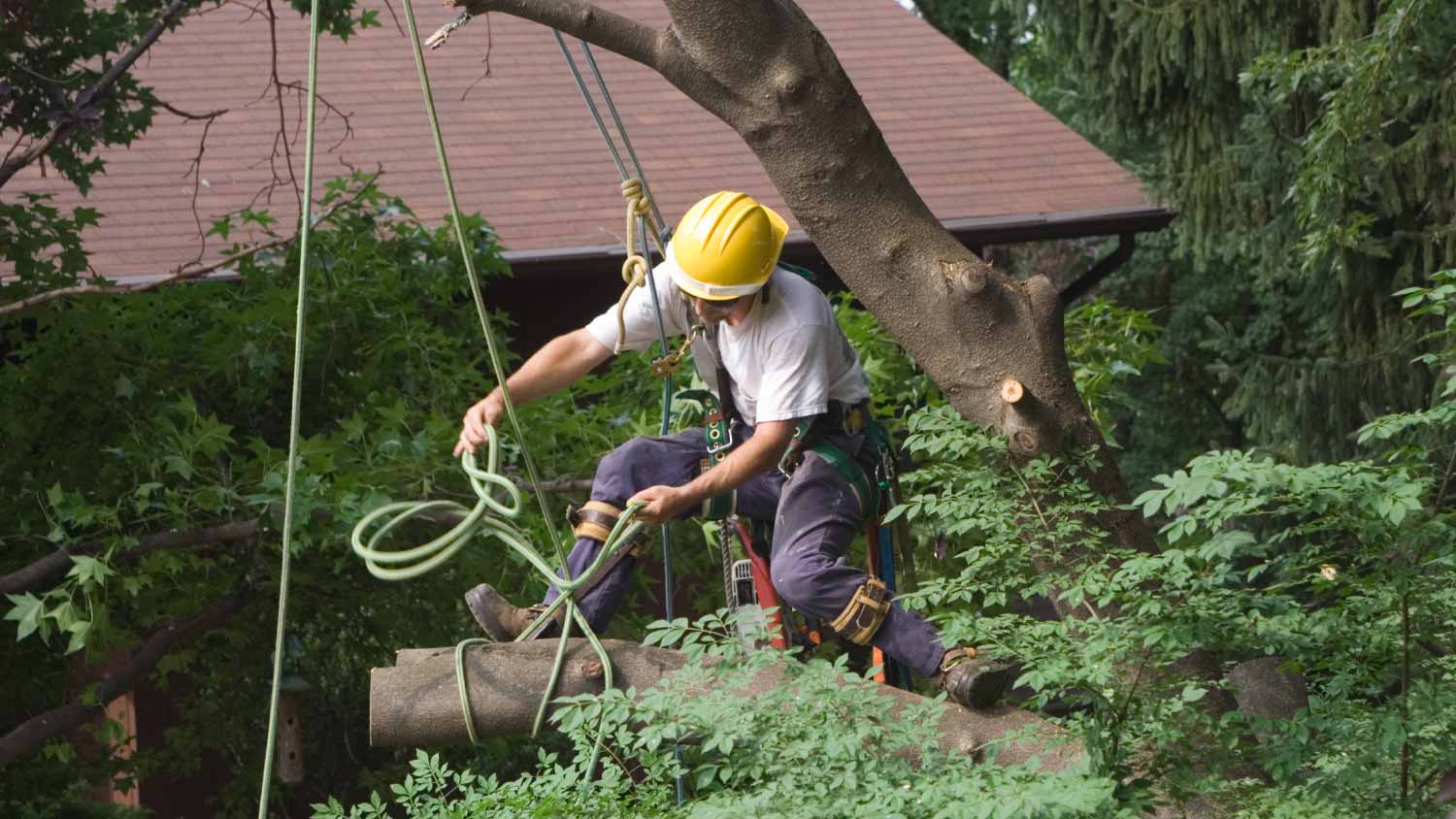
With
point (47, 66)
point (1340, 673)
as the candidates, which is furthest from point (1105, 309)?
point (47, 66)

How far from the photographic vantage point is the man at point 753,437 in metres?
4.05

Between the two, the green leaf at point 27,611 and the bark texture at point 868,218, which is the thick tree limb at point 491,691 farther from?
the green leaf at point 27,611

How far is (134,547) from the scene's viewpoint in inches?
223

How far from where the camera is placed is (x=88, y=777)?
285 inches

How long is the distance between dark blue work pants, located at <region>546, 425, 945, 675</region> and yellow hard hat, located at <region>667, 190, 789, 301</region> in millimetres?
444

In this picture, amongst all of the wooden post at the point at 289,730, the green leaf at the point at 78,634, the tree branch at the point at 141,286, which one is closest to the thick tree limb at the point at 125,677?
the wooden post at the point at 289,730

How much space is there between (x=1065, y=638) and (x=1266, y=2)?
8.17 m

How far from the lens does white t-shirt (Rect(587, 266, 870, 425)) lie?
411 cm

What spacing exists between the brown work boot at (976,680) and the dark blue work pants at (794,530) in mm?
124

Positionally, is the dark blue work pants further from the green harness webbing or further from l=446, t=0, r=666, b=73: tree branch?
l=446, t=0, r=666, b=73: tree branch

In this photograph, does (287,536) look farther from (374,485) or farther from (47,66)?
→ (47,66)

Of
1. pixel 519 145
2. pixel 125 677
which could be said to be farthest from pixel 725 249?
pixel 519 145

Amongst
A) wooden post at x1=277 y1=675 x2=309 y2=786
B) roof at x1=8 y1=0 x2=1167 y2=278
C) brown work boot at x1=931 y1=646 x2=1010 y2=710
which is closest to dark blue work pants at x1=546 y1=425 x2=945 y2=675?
brown work boot at x1=931 y1=646 x2=1010 y2=710

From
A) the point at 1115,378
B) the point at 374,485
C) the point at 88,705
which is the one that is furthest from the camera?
the point at 1115,378
